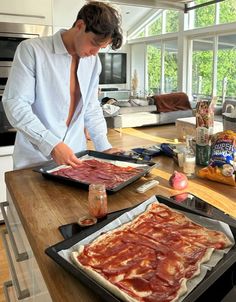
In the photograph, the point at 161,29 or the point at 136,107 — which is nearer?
the point at 136,107

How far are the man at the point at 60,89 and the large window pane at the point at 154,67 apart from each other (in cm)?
912

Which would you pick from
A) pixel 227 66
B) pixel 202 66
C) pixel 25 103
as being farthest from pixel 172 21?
pixel 25 103

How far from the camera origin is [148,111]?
22.7 ft

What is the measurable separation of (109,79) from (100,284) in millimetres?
11359

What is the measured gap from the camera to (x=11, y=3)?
251 cm

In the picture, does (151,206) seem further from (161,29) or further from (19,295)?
(161,29)

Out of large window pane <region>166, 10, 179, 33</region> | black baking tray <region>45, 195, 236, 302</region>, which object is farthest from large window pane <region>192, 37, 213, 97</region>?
black baking tray <region>45, 195, 236, 302</region>

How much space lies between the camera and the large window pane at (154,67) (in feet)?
34.5

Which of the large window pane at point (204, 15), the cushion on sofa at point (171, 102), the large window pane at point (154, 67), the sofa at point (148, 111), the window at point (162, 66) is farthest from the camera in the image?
the large window pane at point (154, 67)

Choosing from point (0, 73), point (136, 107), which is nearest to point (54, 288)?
point (0, 73)

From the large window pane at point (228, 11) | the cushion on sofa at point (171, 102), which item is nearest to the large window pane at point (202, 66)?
the large window pane at point (228, 11)

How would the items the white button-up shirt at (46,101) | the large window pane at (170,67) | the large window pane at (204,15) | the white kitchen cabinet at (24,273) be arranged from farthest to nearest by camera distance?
1. the large window pane at (170,67)
2. the large window pane at (204,15)
3. the white button-up shirt at (46,101)
4. the white kitchen cabinet at (24,273)

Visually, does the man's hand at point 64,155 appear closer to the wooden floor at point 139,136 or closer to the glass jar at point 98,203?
the glass jar at point 98,203

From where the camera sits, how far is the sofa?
253 inches
